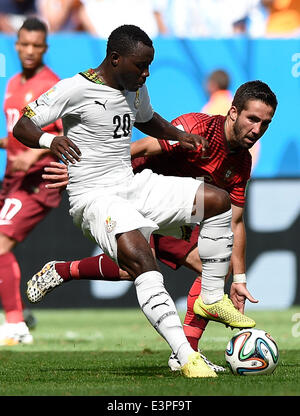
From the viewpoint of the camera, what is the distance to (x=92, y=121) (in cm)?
590

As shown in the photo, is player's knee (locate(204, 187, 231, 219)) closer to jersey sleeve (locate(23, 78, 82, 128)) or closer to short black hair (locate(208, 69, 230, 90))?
jersey sleeve (locate(23, 78, 82, 128))

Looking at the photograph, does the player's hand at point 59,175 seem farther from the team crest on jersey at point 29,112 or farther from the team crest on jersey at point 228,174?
the team crest on jersey at point 228,174

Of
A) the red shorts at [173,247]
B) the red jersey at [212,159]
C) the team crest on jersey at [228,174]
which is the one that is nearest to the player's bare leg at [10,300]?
the red shorts at [173,247]

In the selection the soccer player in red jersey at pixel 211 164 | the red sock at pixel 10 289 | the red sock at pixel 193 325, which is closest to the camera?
the soccer player in red jersey at pixel 211 164

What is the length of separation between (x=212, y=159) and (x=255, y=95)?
1.84ft

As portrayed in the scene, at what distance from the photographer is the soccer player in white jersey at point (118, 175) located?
5.61 metres

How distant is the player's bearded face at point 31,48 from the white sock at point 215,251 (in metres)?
3.72

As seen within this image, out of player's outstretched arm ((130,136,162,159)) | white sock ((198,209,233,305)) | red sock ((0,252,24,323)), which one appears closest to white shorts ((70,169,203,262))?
white sock ((198,209,233,305))

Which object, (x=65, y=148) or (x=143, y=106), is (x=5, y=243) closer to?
(x=143, y=106)

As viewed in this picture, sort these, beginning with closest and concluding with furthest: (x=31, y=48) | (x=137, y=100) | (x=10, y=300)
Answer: (x=137, y=100)
(x=10, y=300)
(x=31, y=48)

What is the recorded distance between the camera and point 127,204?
5.75m

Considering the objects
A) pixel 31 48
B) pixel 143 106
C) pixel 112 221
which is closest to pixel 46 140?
pixel 112 221
